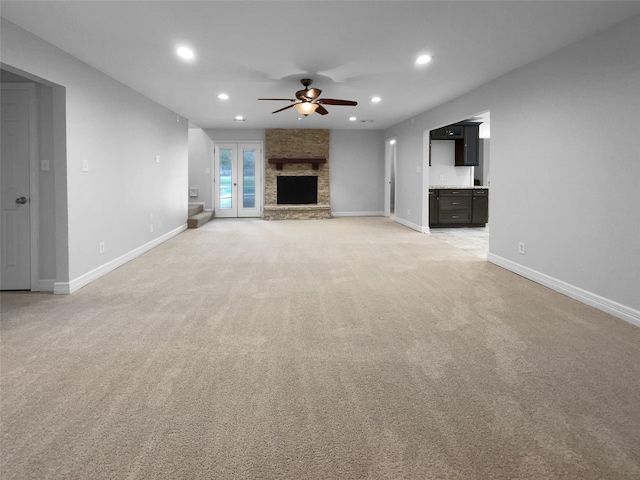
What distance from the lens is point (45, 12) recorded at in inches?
127

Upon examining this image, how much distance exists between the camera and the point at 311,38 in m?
3.95

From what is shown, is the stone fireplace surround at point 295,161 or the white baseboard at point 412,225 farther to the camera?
the stone fireplace surround at point 295,161

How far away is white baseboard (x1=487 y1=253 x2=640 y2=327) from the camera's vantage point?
3.36 meters

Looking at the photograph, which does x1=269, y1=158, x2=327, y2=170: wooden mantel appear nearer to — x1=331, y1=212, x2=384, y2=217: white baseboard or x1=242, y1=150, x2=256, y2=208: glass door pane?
x1=242, y1=150, x2=256, y2=208: glass door pane

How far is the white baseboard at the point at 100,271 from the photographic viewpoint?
13.8ft

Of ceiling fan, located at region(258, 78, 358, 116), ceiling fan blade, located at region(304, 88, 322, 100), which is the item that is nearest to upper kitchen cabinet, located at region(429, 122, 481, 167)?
ceiling fan, located at region(258, 78, 358, 116)

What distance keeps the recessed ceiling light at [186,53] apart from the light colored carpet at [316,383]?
2363 mm

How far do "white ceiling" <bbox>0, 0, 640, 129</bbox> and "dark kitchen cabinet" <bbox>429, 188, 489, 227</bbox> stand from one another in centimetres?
336

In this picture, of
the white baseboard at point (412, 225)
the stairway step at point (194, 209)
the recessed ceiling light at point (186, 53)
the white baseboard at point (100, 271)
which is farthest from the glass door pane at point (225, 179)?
the recessed ceiling light at point (186, 53)

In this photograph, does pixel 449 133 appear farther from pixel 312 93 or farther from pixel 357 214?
pixel 312 93

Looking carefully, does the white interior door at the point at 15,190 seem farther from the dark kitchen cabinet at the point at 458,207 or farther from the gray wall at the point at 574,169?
the dark kitchen cabinet at the point at 458,207

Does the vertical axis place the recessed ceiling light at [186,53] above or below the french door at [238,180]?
above

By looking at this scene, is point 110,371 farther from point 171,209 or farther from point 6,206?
point 171,209

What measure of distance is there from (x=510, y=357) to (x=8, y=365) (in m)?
2.99
